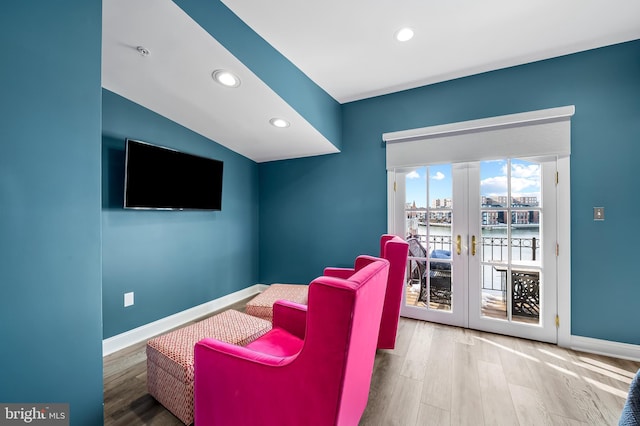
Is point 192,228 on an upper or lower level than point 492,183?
lower

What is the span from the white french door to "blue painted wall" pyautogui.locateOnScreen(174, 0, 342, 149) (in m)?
1.09

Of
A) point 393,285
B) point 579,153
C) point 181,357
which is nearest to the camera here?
point 181,357

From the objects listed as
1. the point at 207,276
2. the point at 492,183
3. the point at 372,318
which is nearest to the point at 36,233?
the point at 372,318

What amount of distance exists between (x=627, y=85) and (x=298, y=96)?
282 cm

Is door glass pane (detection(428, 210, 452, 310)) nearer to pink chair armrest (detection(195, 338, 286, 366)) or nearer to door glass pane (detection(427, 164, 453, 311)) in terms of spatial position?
door glass pane (detection(427, 164, 453, 311))

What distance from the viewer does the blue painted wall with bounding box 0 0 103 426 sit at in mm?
898

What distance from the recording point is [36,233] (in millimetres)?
953

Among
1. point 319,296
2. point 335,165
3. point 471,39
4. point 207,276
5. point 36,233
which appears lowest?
point 207,276

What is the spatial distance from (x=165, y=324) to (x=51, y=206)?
2150 millimetres

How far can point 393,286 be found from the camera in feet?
6.43

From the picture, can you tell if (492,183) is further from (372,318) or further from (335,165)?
(372,318)

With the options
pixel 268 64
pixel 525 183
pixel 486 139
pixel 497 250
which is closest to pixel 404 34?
pixel 268 64

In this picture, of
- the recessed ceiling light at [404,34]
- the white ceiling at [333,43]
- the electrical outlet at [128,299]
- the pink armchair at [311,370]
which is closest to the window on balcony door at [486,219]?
the white ceiling at [333,43]

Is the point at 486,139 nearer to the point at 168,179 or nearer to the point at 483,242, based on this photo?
the point at 483,242
